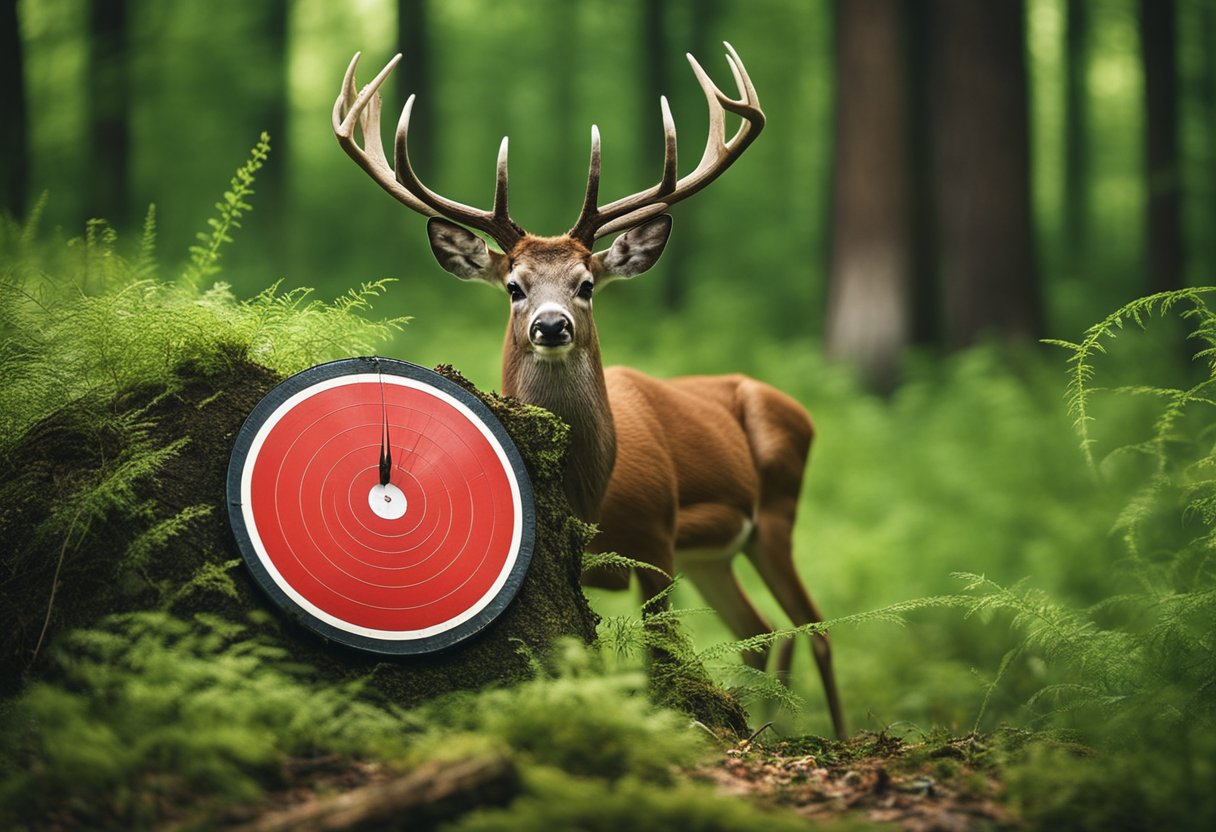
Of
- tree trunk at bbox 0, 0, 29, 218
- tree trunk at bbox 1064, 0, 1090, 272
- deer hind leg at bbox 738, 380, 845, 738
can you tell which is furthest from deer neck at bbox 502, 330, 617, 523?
tree trunk at bbox 1064, 0, 1090, 272

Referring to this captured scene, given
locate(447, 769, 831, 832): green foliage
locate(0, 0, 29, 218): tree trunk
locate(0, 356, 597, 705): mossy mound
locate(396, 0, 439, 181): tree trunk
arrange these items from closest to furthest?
locate(447, 769, 831, 832): green foliage
locate(0, 356, 597, 705): mossy mound
locate(0, 0, 29, 218): tree trunk
locate(396, 0, 439, 181): tree trunk

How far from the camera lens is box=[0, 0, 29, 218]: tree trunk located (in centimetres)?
1302

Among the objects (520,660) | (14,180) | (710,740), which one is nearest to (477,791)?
(520,660)

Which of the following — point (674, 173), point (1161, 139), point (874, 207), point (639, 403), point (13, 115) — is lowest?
point (639, 403)

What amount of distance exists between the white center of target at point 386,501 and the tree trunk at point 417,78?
14617 mm

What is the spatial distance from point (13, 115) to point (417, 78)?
6.86 metres

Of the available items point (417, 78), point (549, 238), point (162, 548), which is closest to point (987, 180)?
point (417, 78)

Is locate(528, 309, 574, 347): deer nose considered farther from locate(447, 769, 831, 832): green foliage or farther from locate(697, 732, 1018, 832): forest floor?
locate(447, 769, 831, 832): green foliage

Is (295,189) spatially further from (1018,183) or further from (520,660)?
(520,660)

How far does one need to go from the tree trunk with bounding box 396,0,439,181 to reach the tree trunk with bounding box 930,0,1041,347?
8053 millimetres

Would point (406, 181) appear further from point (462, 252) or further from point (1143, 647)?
point (1143, 647)

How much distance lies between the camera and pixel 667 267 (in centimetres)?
1959

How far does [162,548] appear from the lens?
3783 millimetres

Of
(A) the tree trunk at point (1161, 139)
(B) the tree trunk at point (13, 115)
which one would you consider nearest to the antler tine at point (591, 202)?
(B) the tree trunk at point (13, 115)
